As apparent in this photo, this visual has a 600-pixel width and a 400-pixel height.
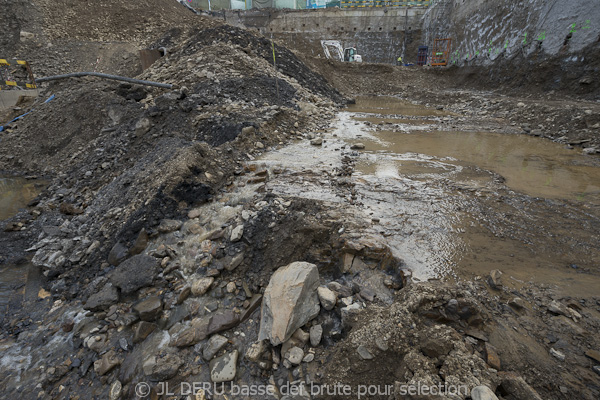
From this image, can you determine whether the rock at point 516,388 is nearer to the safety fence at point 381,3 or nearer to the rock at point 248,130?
the rock at point 248,130

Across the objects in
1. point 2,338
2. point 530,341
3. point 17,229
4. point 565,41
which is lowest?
point 2,338

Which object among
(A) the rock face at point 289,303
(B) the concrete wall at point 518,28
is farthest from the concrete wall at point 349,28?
(A) the rock face at point 289,303

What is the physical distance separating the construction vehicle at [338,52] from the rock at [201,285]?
19996mm

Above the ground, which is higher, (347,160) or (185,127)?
(185,127)

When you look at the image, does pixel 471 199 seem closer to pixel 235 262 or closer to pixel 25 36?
pixel 235 262

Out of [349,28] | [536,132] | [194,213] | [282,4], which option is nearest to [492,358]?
[194,213]

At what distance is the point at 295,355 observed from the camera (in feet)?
6.21

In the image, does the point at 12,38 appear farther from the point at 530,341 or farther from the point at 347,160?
the point at 530,341

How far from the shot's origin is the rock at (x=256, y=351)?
77.2 inches

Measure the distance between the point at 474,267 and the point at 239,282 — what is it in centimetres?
215

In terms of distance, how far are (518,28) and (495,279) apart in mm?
13984

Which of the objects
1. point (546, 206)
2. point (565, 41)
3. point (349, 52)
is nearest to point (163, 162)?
point (546, 206)

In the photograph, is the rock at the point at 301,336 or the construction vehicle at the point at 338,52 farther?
the construction vehicle at the point at 338,52

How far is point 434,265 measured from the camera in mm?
2312
